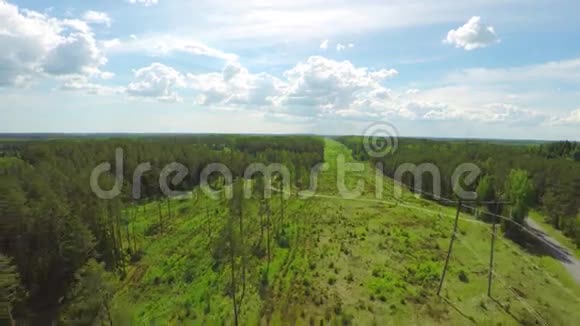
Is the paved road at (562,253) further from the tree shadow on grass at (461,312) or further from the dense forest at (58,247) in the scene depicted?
the dense forest at (58,247)

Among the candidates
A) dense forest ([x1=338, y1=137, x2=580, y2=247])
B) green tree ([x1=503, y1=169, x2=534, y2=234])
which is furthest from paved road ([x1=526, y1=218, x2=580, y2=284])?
green tree ([x1=503, y1=169, x2=534, y2=234])

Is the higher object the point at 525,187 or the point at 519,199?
the point at 525,187

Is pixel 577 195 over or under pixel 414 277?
over

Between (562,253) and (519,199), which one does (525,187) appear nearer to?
(519,199)

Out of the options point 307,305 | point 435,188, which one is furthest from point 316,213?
point 435,188

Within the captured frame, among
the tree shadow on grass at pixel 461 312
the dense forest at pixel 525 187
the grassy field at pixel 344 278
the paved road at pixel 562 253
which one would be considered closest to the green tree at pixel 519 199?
the dense forest at pixel 525 187

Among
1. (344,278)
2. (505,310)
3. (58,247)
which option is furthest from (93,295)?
(505,310)

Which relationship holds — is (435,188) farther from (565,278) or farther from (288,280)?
(288,280)
